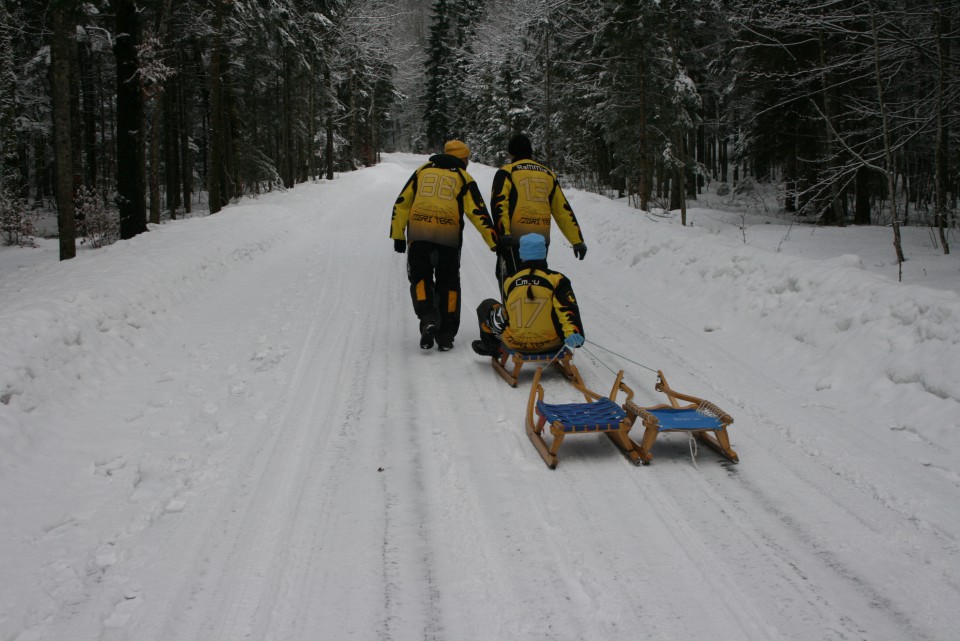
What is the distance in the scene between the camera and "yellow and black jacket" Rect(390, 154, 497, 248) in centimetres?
724

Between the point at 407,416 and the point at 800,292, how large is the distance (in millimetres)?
4902

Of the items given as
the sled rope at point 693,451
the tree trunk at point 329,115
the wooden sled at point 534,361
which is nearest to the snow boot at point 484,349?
the wooden sled at point 534,361

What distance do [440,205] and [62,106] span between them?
8.29 m

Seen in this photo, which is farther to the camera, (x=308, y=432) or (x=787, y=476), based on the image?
(x=308, y=432)

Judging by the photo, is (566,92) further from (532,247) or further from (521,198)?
(532,247)

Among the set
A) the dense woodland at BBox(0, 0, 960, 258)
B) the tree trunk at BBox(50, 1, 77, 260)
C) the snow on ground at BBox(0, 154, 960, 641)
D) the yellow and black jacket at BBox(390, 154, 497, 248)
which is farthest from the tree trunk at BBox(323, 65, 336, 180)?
the yellow and black jacket at BBox(390, 154, 497, 248)

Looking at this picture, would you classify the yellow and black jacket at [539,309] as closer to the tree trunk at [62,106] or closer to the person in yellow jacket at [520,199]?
the person in yellow jacket at [520,199]

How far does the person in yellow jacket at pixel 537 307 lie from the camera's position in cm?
581

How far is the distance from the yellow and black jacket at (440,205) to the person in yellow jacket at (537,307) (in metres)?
1.23

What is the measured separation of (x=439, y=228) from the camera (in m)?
7.29

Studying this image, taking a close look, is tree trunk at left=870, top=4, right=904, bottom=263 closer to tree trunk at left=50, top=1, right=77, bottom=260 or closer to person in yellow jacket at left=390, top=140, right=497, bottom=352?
person in yellow jacket at left=390, top=140, right=497, bottom=352

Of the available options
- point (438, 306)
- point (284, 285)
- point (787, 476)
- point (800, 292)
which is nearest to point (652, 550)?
point (787, 476)

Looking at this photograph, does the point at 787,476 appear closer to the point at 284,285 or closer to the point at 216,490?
the point at 216,490

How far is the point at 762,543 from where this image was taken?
11.3 feet
